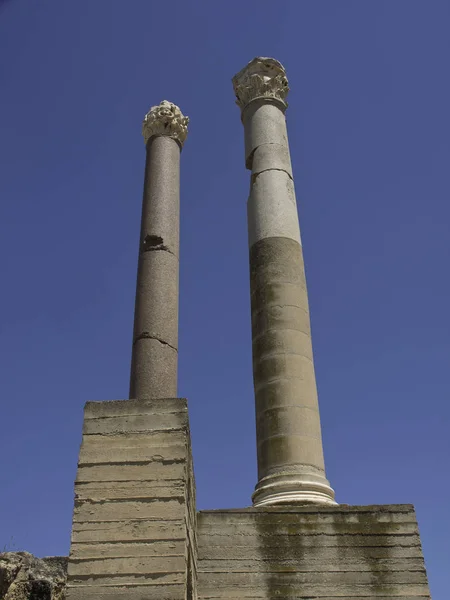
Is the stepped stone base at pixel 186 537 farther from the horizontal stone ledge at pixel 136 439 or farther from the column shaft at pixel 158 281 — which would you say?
the column shaft at pixel 158 281

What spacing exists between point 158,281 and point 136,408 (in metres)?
4.74

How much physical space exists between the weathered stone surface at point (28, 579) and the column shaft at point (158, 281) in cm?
358

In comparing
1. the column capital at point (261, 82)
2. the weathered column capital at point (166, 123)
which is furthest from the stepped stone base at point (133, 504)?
the column capital at point (261, 82)

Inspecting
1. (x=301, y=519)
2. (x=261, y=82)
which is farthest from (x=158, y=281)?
(x=261, y=82)

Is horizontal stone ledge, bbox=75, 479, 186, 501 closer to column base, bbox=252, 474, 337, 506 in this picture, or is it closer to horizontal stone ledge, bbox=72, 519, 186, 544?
horizontal stone ledge, bbox=72, 519, 186, 544

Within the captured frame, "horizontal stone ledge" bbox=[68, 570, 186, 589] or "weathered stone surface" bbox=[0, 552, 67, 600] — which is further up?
"weathered stone surface" bbox=[0, 552, 67, 600]

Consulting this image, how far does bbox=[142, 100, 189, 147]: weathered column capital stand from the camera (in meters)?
17.7

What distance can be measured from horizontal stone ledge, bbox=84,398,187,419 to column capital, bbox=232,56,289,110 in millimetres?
11668

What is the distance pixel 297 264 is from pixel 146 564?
8703 millimetres

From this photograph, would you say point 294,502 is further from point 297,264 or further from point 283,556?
point 297,264

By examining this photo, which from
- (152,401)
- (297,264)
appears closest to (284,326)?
(297,264)

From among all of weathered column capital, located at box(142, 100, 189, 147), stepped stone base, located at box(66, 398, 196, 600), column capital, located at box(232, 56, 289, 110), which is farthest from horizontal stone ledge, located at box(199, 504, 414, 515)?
column capital, located at box(232, 56, 289, 110)

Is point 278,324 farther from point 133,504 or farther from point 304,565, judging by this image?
point 133,504

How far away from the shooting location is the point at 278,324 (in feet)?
49.7
